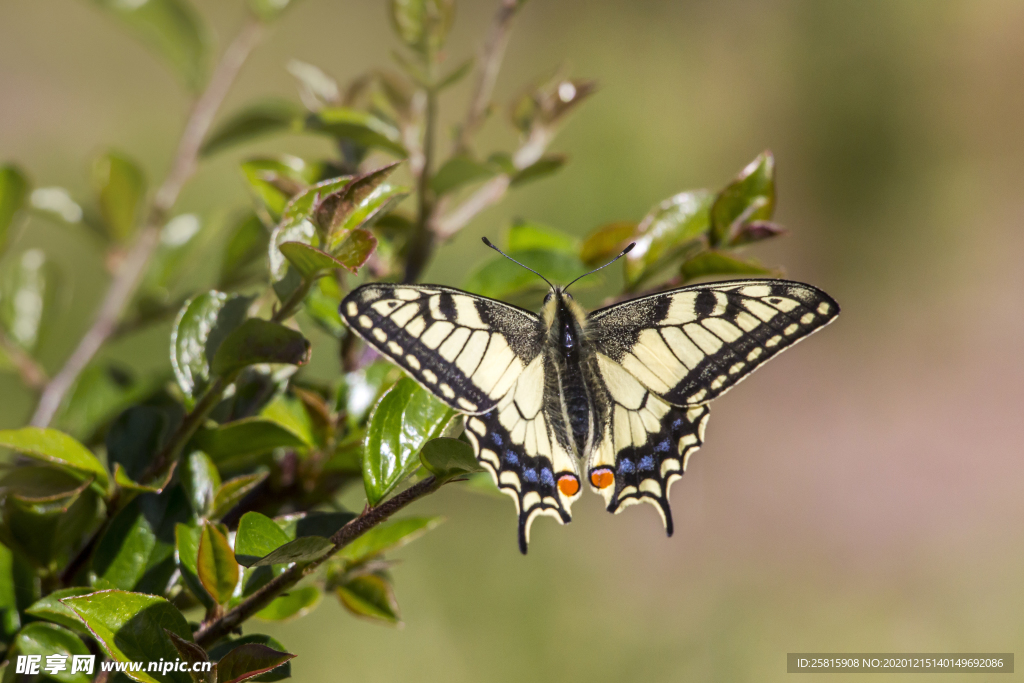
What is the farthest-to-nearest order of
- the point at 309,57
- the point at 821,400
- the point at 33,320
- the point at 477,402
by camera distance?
1. the point at 309,57
2. the point at 821,400
3. the point at 33,320
4. the point at 477,402

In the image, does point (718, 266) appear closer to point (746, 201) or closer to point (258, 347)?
point (746, 201)

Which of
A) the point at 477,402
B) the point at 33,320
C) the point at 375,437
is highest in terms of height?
the point at 33,320

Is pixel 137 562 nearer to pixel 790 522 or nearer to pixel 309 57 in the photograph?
pixel 790 522

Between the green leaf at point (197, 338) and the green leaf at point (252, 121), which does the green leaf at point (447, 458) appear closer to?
the green leaf at point (197, 338)

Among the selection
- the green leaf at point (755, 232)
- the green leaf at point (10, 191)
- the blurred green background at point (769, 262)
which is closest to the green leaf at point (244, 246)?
the green leaf at point (10, 191)

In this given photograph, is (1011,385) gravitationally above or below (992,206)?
below

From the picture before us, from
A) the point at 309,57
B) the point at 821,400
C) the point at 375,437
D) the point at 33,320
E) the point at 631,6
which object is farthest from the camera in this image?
the point at 631,6

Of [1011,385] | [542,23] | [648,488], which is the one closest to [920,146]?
[1011,385]
